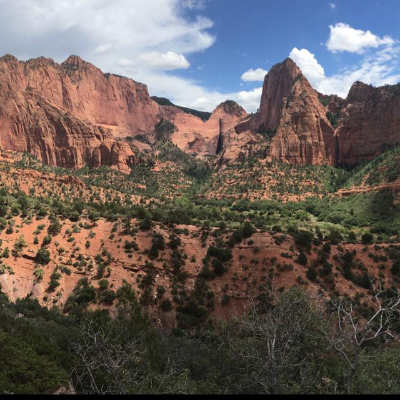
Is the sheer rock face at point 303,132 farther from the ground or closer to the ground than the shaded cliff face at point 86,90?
closer to the ground

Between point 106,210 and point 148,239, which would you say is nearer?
point 148,239

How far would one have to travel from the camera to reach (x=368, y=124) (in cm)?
10738

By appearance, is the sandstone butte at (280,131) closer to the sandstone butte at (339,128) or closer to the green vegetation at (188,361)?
the sandstone butte at (339,128)

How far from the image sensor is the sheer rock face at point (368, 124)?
10362 cm

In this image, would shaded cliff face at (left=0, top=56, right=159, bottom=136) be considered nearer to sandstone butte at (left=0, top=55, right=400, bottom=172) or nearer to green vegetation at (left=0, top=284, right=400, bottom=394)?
sandstone butte at (left=0, top=55, right=400, bottom=172)

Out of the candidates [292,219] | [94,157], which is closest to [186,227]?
[292,219]

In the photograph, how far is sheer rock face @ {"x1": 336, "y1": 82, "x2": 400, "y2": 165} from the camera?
104 metres

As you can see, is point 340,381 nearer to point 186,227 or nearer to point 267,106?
point 186,227

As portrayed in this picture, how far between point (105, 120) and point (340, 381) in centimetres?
17443

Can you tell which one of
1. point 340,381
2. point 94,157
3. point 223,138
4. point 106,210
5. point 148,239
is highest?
point 223,138

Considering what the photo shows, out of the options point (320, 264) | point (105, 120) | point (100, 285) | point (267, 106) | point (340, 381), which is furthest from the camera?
point (105, 120)

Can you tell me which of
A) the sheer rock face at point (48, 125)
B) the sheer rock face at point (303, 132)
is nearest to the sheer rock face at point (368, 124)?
the sheer rock face at point (303, 132)

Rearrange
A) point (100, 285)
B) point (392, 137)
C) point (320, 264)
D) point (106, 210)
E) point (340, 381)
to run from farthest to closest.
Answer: point (392, 137), point (106, 210), point (320, 264), point (100, 285), point (340, 381)

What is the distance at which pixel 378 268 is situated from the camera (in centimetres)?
3788
